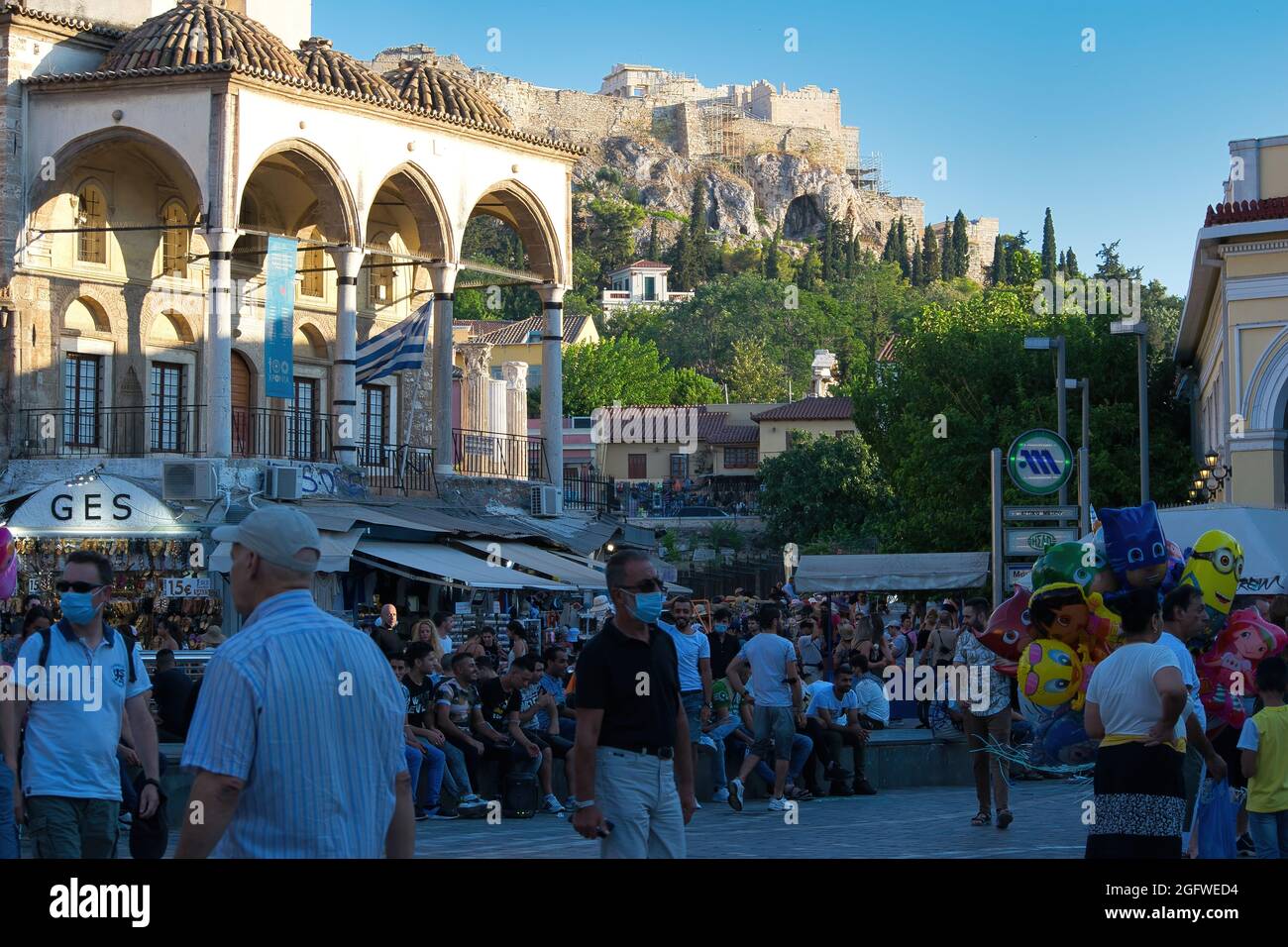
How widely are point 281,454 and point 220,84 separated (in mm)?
6275

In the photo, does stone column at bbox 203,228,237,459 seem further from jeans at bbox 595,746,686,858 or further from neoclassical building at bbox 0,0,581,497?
jeans at bbox 595,746,686,858

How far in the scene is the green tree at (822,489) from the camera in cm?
7800

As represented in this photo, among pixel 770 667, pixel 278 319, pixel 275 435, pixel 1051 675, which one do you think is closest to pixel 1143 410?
pixel 275 435

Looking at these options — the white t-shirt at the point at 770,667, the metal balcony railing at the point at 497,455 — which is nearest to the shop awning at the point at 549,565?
the metal balcony railing at the point at 497,455

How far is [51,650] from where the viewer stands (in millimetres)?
8531

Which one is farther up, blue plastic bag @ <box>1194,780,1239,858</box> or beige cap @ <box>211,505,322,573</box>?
beige cap @ <box>211,505,322,573</box>

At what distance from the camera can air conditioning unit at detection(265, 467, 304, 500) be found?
2886 cm

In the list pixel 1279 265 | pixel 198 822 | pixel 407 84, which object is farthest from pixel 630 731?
pixel 407 84

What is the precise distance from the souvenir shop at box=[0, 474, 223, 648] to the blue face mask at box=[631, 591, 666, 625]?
19318 mm

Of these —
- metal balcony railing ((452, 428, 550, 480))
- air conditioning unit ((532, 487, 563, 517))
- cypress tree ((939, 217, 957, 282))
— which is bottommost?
air conditioning unit ((532, 487, 563, 517))

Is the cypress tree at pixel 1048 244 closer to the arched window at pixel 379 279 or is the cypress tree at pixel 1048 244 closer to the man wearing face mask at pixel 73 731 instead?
→ the arched window at pixel 379 279

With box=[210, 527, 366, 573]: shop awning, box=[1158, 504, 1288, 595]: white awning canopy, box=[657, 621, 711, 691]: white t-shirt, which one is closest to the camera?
box=[657, 621, 711, 691]: white t-shirt

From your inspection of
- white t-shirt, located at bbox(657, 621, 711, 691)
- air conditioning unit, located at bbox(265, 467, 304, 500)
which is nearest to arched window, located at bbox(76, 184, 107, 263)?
A: air conditioning unit, located at bbox(265, 467, 304, 500)

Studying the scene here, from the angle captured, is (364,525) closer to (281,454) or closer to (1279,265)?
(281,454)
